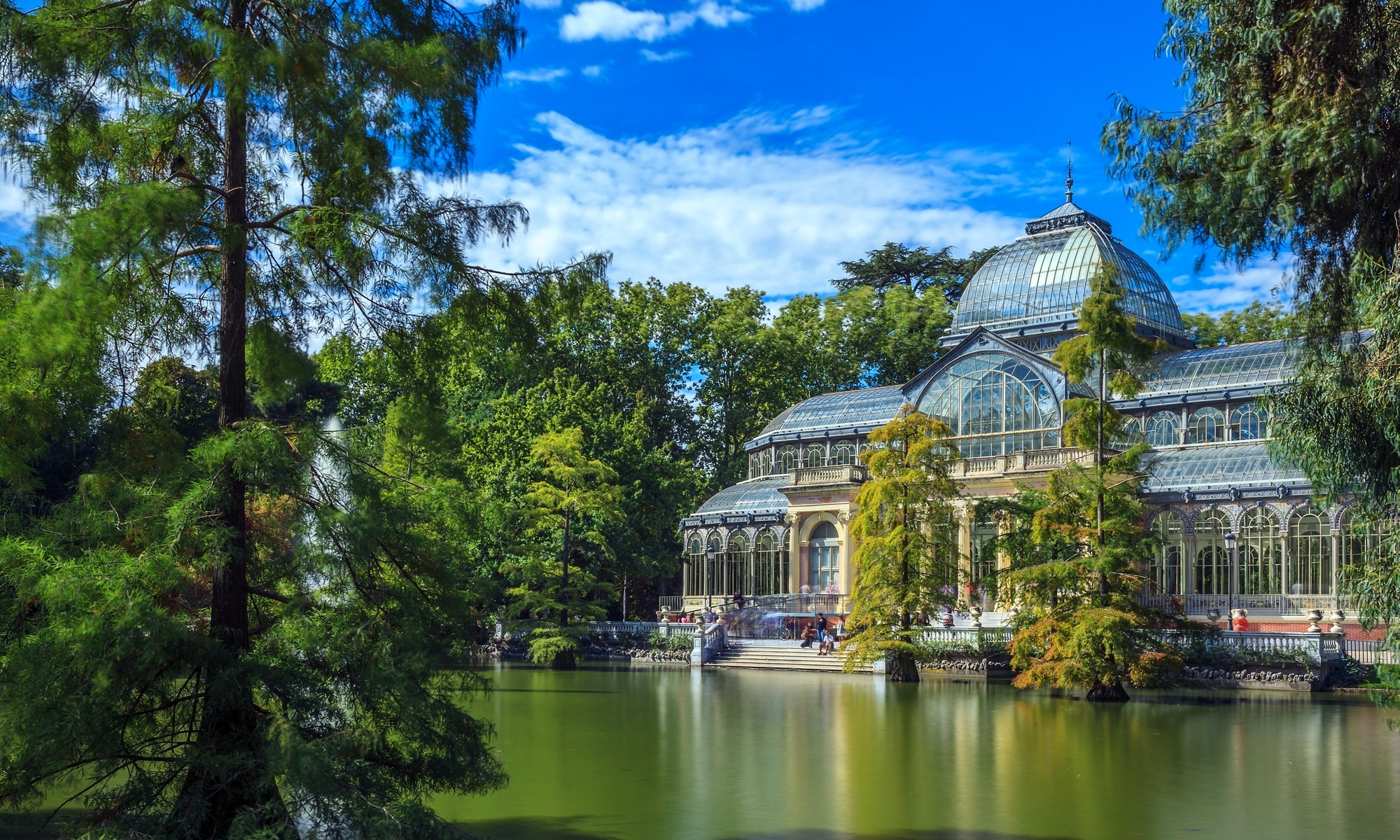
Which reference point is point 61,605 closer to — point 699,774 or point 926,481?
point 699,774

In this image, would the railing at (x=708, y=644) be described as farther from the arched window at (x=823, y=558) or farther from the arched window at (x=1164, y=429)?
the arched window at (x=1164, y=429)

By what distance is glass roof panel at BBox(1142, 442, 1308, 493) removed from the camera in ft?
121

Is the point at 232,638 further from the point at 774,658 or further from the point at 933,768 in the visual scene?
the point at 774,658

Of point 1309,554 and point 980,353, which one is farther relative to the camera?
point 980,353

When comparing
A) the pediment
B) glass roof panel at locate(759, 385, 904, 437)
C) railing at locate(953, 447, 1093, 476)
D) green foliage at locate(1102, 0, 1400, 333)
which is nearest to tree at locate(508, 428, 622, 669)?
railing at locate(953, 447, 1093, 476)

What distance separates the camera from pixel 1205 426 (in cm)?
4122

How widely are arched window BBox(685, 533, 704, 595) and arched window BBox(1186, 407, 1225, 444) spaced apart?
64.0 ft

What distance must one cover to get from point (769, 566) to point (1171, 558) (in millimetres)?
15856

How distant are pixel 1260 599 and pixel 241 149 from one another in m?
33.2

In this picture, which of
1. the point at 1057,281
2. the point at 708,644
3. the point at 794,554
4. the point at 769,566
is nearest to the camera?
the point at 708,644

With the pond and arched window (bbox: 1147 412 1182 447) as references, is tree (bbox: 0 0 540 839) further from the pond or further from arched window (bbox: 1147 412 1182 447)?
arched window (bbox: 1147 412 1182 447)

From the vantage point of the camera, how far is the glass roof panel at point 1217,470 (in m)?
36.9

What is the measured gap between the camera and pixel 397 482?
11922 mm

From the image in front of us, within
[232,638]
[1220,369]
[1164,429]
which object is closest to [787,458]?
[1164,429]
